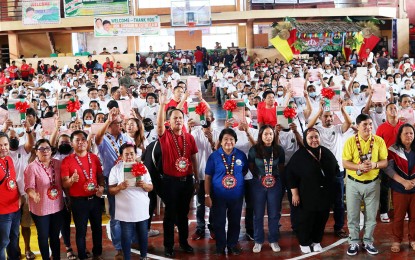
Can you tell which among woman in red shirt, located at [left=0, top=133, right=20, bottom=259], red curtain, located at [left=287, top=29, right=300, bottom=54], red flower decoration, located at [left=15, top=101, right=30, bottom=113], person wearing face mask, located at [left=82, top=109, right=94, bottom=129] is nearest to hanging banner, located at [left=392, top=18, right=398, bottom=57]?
red curtain, located at [left=287, top=29, right=300, bottom=54]

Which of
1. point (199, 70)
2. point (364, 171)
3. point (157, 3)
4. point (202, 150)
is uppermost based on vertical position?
point (157, 3)

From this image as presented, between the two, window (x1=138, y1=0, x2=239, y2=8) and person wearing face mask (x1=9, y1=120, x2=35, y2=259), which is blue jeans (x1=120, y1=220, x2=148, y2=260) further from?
window (x1=138, y1=0, x2=239, y2=8)

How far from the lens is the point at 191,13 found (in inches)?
891

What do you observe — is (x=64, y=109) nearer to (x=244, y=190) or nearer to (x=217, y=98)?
(x=244, y=190)

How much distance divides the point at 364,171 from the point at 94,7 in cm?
1900

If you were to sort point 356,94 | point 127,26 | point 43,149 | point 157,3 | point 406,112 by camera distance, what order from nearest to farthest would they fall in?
point 43,149 → point 406,112 → point 356,94 → point 127,26 → point 157,3

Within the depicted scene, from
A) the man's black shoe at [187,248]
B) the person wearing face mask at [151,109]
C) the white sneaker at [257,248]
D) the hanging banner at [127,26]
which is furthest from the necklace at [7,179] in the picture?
the hanging banner at [127,26]

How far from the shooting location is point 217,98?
1828 cm

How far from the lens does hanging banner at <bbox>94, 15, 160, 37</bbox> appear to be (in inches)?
862

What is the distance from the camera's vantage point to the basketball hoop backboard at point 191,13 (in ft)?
74.1

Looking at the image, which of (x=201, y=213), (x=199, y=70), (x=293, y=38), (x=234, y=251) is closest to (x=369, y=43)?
(x=293, y=38)

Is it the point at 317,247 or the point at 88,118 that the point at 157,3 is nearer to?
the point at 88,118

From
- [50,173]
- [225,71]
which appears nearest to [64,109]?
[50,173]

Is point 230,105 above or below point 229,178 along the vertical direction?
above
